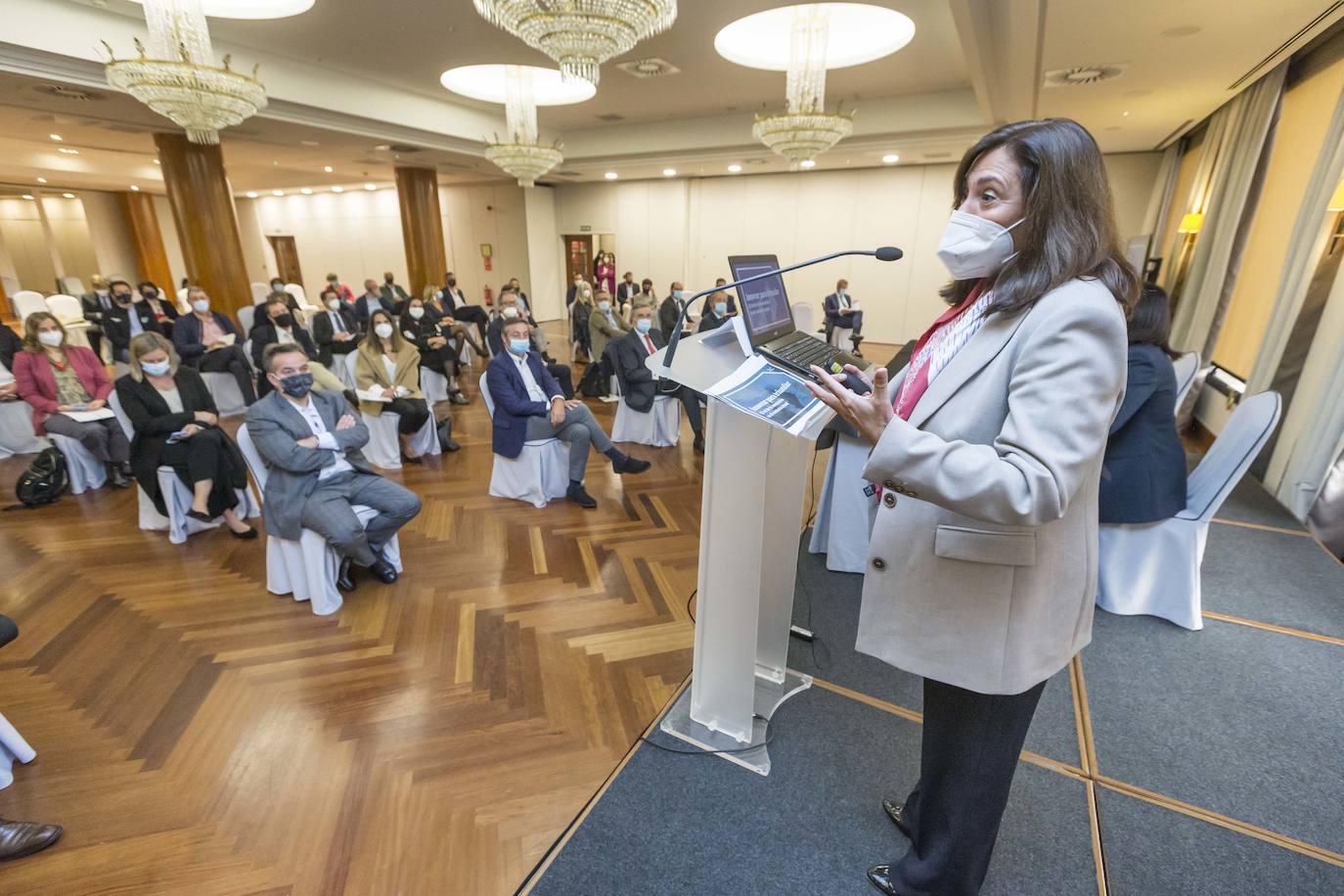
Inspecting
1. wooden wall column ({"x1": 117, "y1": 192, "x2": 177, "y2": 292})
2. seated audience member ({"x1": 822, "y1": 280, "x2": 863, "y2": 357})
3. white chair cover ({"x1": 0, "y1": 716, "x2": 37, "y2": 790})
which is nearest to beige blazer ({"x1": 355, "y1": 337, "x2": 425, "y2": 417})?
white chair cover ({"x1": 0, "y1": 716, "x2": 37, "y2": 790})

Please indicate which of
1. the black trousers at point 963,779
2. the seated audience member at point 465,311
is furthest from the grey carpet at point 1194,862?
the seated audience member at point 465,311

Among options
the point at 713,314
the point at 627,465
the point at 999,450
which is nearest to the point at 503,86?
the point at 713,314

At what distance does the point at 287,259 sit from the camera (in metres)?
17.8

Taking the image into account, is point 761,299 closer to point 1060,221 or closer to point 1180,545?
point 1060,221

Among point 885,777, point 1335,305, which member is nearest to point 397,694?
point 885,777

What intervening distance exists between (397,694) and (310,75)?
7510 mm

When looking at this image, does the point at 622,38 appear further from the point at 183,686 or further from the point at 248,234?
the point at 248,234

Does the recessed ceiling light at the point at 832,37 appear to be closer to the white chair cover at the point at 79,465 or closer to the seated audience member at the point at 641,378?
the seated audience member at the point at 641,378

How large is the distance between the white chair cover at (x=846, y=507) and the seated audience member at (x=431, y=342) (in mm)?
4917

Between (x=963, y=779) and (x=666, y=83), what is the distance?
7.70 m

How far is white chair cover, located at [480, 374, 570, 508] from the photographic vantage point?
3963 millimetres

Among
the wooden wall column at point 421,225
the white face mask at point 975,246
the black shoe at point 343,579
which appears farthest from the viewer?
the wooden wall column at point 421,225

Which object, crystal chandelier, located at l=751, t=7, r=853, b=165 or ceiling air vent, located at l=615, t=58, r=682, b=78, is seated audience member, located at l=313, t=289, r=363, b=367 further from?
crystal chandelier, located at l=751, t=7, r=853, b=165

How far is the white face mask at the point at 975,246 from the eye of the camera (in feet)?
3.13
